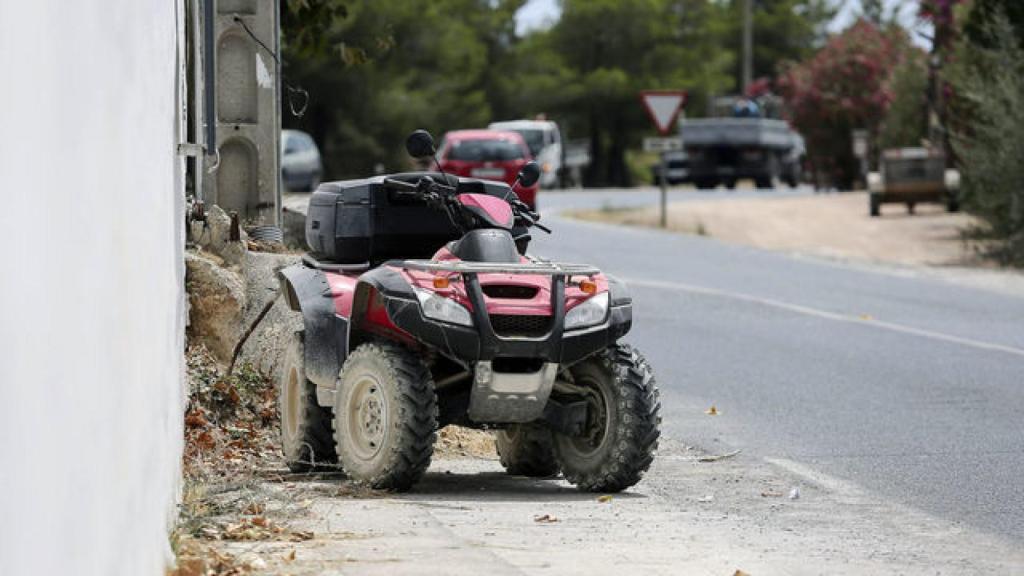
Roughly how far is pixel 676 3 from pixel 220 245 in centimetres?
6967

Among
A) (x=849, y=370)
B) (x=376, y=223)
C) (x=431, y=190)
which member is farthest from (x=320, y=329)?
(x=849, y=370)

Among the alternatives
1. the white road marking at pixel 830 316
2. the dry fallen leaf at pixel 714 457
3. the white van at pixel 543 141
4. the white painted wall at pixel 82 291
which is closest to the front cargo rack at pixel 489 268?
the white painted wall at pixel 82 291

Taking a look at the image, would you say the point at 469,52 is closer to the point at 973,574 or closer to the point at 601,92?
the point at 601,92

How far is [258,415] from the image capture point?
1170 cm

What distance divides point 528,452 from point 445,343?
1.38 meters

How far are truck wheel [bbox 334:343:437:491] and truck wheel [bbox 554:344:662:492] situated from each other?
0.80 metres

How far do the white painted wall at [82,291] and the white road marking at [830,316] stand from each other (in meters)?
11.9

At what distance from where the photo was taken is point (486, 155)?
135 ft

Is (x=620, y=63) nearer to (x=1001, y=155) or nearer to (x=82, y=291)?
(x=1001, y=155)

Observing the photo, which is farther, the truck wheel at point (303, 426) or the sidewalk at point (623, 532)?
the truck wheel at point (303, 426)

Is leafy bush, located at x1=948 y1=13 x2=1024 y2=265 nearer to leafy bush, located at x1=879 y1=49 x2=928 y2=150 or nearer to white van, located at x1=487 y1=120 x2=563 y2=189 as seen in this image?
leafy bush, located at x1=879 y1=49 x2=928 y2=150

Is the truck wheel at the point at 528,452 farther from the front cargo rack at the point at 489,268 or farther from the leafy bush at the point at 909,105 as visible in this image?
the leafy bush at the point at 909,105

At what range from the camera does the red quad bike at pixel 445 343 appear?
9.44m

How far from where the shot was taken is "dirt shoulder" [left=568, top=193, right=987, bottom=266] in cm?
3309
